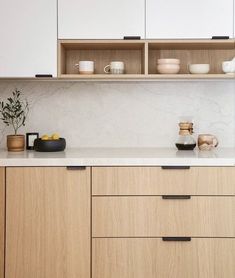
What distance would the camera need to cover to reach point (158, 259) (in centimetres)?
237

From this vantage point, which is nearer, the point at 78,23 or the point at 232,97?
the point at 78,23

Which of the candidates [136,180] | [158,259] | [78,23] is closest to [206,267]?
[158,259]

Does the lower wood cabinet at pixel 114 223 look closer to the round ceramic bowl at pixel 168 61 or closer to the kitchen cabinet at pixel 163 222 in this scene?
the kitchen cabinet at pixel 163 222

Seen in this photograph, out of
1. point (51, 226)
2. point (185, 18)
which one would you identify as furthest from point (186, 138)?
point (51, 226)

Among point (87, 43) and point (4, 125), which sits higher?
point (87, 43)

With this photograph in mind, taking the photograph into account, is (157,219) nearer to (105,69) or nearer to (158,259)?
(158,259)

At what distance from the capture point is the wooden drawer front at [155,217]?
237 centimetres

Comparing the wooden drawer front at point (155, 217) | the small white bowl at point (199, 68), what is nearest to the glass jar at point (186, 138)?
the small white bowl at point (199, 68)

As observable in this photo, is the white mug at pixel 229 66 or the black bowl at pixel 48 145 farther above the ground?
the white mug at pixel 229 66

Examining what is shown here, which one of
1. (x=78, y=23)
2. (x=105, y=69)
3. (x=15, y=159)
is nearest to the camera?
(x=15, y=159)

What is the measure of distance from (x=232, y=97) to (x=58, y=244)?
1.63 m

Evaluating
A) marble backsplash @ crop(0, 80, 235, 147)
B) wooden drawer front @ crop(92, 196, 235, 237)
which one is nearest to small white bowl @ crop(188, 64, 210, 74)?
marble backsplash @ crop(0, 80, 235, 147)

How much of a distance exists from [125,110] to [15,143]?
83cm

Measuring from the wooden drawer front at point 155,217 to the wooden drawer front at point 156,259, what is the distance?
0.15ft
